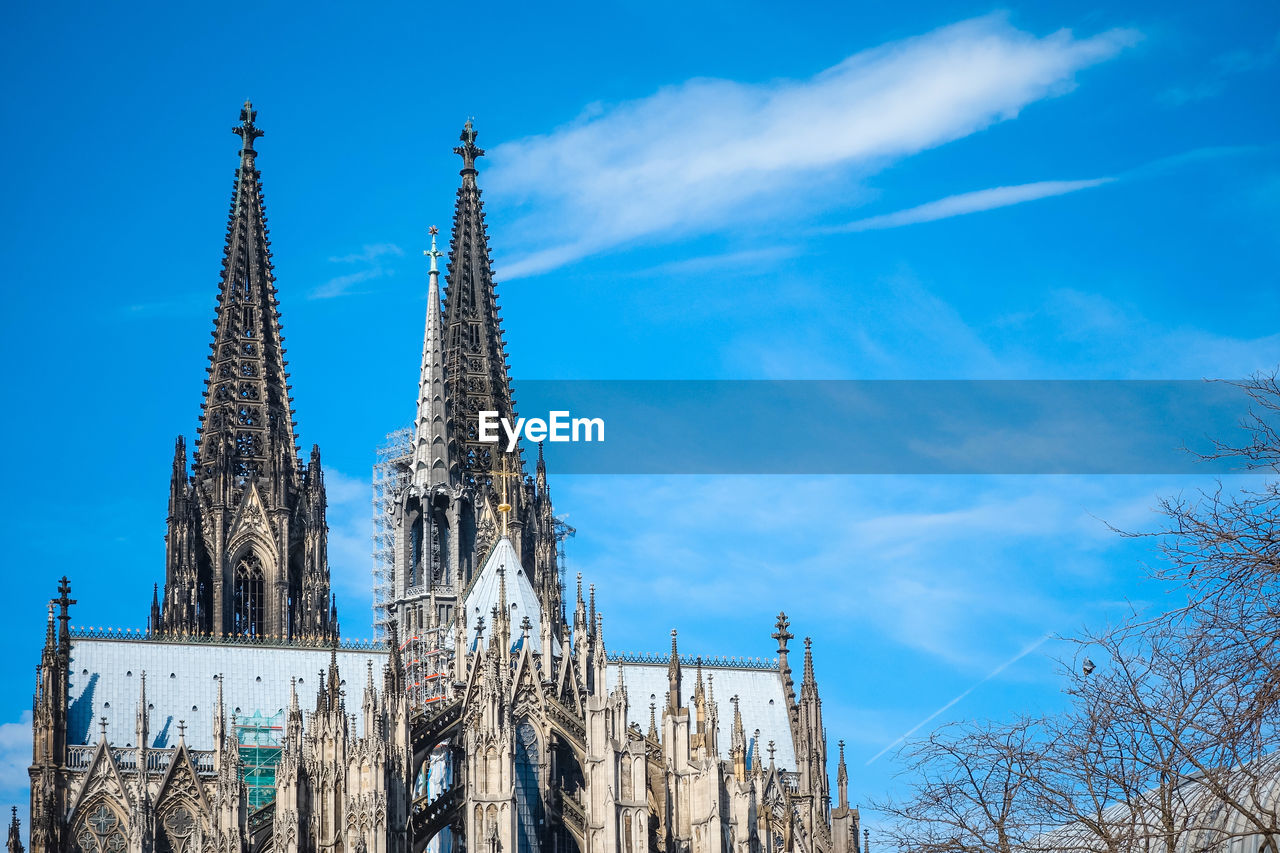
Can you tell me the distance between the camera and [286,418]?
95.2m

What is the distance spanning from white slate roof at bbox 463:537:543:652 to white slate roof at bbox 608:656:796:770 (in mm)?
8029

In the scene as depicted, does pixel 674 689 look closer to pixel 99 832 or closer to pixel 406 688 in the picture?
pixel 406 688

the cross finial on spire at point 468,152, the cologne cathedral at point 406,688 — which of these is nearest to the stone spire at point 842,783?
the cologne cathedral at point 406,688

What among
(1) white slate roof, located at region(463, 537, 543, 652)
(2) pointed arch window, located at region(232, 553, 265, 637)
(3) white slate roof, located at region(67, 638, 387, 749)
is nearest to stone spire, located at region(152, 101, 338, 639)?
(2) pointed arch window, located at region(232, 553, 265, 637)

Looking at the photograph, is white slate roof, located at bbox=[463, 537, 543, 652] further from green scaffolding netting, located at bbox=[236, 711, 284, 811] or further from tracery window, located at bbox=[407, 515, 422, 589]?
tracery window, located at bbox=[407, 515, 422, 589]

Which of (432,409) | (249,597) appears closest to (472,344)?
(432,409)

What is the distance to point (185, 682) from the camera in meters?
79.8

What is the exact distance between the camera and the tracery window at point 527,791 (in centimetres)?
6275

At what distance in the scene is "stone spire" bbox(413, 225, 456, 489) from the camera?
9775cm

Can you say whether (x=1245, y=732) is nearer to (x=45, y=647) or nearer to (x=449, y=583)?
(x=45, y=647)

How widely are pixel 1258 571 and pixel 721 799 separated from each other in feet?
147

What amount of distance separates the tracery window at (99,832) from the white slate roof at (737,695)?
19770mm

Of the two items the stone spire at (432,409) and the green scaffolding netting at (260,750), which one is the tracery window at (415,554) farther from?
the green scaffolding netting at (260,750)

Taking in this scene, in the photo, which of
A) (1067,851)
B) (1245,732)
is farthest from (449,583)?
(1245,732)
